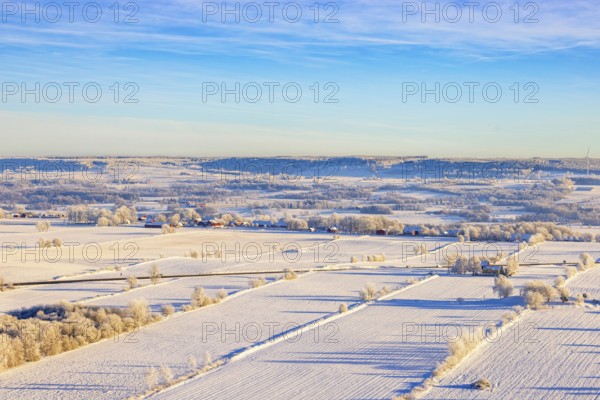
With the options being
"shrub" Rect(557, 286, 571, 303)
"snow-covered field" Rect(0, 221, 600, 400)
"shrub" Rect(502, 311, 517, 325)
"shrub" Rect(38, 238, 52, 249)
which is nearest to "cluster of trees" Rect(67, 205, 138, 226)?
"shrub" Rect(38, 238, 52, 249)

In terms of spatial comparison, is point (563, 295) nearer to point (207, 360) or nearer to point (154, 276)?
point (207, 360)

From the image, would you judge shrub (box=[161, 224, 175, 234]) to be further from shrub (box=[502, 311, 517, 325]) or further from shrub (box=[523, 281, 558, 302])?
shrub (box=[502, 311, 517, 325])

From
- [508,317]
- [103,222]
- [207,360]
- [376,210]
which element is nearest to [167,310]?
[207,360]

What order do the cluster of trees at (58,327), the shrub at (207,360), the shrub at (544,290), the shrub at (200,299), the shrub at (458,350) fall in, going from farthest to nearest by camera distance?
the shrub at (544,290), the shrub at (200,299), the cluster of trees at (58,327), the shrub at (207,360), the shrub at (458,350)

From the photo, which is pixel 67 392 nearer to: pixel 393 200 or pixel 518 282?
pixel 518 282

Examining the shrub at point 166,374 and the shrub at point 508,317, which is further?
A: the shrub at point 508,317

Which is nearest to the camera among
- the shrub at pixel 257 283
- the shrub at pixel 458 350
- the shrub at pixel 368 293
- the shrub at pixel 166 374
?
the shrub at pixel 166 374

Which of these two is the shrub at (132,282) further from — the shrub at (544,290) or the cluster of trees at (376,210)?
the cluster of trees at (376,210)

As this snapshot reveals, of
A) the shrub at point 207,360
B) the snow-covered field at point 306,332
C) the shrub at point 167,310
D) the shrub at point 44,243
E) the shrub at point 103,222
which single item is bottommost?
the snow-covered field at point 306,332

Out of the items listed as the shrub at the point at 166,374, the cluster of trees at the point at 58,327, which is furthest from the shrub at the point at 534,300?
the shrub at the point at 166,374
